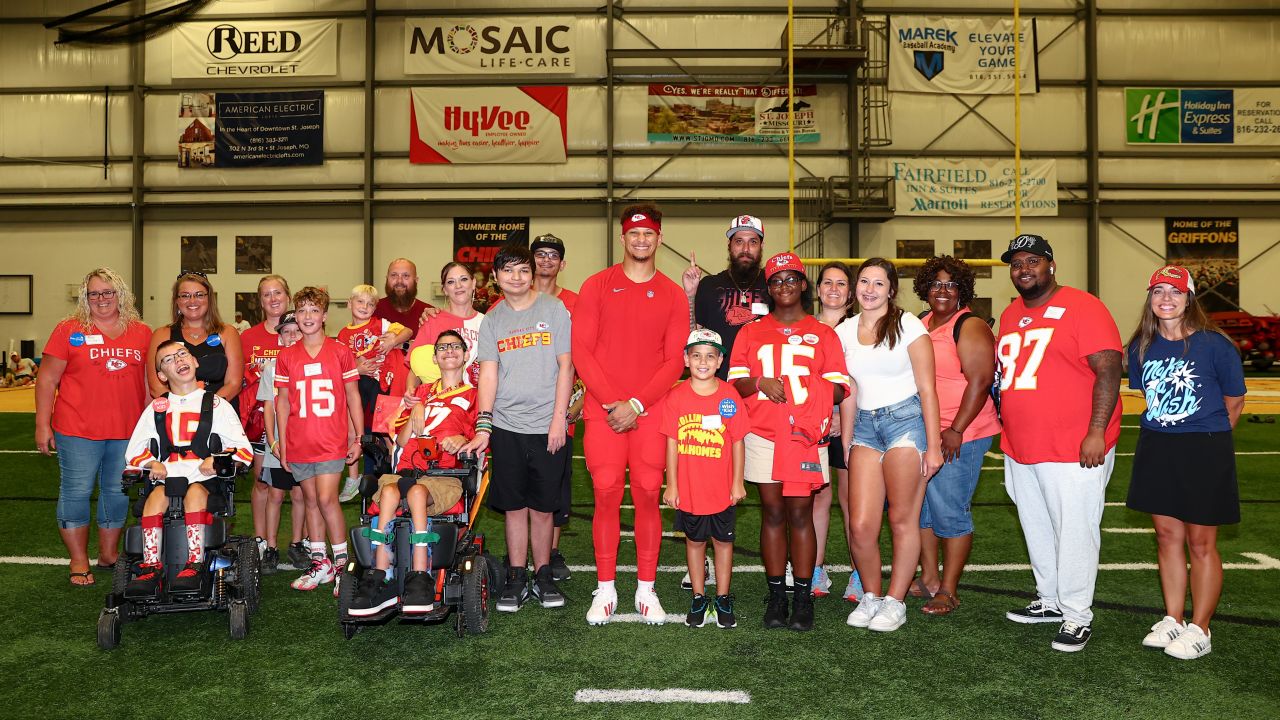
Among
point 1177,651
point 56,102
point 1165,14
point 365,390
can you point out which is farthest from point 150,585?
point 1165,14

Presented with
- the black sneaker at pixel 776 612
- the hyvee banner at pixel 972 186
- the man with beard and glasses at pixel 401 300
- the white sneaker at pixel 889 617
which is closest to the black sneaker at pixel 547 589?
the black sneaker at pixel 776 612

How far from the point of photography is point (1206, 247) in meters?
18.5

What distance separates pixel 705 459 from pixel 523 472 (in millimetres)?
1006

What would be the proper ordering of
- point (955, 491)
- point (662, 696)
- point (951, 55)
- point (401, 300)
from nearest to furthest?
point (662, 696) → point (955, 491) → point (401, 300) → point (951, 55)

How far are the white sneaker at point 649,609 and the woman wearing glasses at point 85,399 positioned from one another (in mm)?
3205

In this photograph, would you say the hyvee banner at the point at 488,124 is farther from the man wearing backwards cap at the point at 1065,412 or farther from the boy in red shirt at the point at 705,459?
the man wearing backwards cap at the point at 1065,412

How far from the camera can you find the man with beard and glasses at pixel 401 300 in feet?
19.5

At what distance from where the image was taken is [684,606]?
4.64 meters

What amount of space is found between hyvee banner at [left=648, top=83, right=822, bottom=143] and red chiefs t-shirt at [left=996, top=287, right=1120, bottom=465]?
14684mm

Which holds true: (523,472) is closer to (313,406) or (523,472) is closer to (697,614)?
(697,614)

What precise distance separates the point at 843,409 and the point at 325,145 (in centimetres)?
1690

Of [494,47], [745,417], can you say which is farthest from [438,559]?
[494,47]

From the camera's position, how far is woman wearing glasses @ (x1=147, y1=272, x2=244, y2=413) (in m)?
4.93

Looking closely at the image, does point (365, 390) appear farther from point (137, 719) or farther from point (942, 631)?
point (942, 631)
